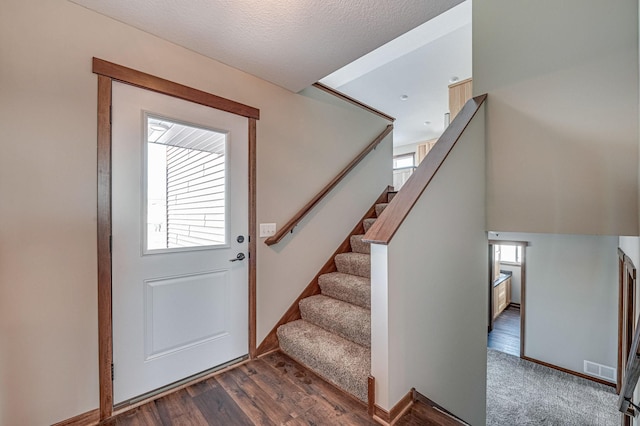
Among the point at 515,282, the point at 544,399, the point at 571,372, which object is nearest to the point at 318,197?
the point at 544,399

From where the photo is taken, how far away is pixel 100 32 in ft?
5.08

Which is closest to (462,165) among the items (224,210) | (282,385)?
(224,210)

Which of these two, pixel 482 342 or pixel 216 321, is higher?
pixel 216 321

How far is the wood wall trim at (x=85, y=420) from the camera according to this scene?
1.43 metres

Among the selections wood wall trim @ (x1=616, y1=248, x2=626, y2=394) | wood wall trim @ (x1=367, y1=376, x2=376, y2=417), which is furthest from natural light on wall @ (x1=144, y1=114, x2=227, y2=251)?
wood wall trim @ (x1=616, y1=248, x2=626, y2=394)

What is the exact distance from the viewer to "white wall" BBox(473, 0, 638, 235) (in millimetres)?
1740

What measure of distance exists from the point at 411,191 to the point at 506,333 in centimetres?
602

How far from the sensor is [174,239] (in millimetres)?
1835

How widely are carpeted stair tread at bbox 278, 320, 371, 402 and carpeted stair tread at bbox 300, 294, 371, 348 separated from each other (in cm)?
5

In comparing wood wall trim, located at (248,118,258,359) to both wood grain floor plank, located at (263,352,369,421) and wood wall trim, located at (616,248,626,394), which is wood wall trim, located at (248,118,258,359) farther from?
wood wall trim, located at (616,248,626,394)

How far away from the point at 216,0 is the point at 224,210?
1.31 meters

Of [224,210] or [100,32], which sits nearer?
[100,32]

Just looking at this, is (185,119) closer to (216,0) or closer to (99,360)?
(216,0)

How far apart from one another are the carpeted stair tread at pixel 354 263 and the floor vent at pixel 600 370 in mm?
4046
